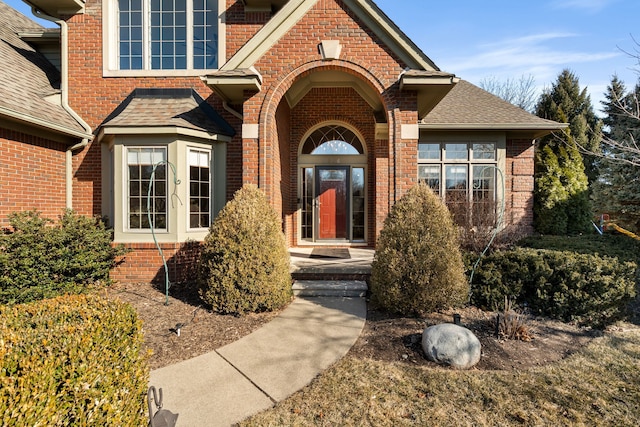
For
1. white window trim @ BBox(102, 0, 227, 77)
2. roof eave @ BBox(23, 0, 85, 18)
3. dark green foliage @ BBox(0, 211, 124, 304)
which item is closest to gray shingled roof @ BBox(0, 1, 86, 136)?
roof eave @ BBox(23, 0, 85, 18)

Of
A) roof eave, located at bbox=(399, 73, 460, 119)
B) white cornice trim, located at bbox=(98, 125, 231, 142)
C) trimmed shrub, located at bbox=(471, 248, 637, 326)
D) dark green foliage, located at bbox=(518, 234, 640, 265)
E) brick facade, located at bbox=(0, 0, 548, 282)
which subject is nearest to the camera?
trimmed shrub, located at bbox=(471, 248, 637, 326)

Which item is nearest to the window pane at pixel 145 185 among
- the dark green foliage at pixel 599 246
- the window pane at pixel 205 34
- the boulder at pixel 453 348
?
the window pane at pixel 205 34

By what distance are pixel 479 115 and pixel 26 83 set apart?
11.6 meters

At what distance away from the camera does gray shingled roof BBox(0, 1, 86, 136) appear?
20.7ft

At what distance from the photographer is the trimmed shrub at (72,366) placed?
176 centimetres

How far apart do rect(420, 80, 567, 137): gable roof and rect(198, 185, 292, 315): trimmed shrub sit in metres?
6.17

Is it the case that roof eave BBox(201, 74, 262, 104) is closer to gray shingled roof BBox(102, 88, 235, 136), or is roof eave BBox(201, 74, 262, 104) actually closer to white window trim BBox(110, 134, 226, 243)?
gray shingled roof BBox(102, 88, 235, 136)

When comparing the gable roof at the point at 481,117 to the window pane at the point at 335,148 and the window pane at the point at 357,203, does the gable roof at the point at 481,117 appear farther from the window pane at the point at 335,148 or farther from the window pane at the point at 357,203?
the window pane at the point at 357,203

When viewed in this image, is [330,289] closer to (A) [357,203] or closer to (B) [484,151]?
(A) [357,203]

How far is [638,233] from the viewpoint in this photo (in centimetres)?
969

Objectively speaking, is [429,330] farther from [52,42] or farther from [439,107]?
[52,42]

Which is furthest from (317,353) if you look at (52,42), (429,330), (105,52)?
(52,42)

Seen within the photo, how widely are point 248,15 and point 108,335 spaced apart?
8.34 metres

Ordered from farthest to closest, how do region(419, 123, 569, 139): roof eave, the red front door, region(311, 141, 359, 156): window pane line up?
the red front door < region(311, 141, 359, 156): window pane < region(419, 123, 569, 139): roof eave
